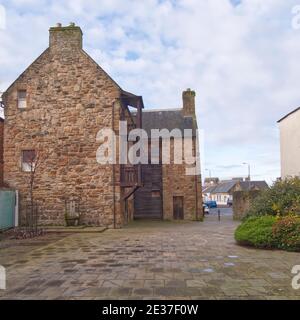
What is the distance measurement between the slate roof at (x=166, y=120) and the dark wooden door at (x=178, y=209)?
5090mm

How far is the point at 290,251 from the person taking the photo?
8.68m

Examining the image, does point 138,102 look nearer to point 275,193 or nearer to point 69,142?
point 69,142

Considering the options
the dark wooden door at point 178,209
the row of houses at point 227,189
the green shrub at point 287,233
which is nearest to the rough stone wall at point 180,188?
the dark wooden door at point 178,209

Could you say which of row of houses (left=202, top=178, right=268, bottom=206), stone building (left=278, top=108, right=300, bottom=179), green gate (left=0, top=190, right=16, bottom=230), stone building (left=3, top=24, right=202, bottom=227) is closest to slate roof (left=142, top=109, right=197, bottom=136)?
stone building (left=278, top=108, right=300, bottom=179)

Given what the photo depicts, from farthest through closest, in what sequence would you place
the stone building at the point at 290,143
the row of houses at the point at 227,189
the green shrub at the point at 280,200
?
the row of houses at the point at 227,189 < the stone building at the point at 290,143 < the green shrub at the point at 280,200

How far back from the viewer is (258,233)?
30.2ft

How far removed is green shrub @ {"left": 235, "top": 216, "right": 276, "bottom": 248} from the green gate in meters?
9.92

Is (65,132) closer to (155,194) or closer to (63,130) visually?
(63,130)

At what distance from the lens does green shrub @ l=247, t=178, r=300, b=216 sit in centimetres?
1037

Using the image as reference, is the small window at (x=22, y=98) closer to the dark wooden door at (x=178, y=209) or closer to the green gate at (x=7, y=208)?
the green gate at (x=7, y=208)

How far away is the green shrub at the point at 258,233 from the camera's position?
9031 millimetres
